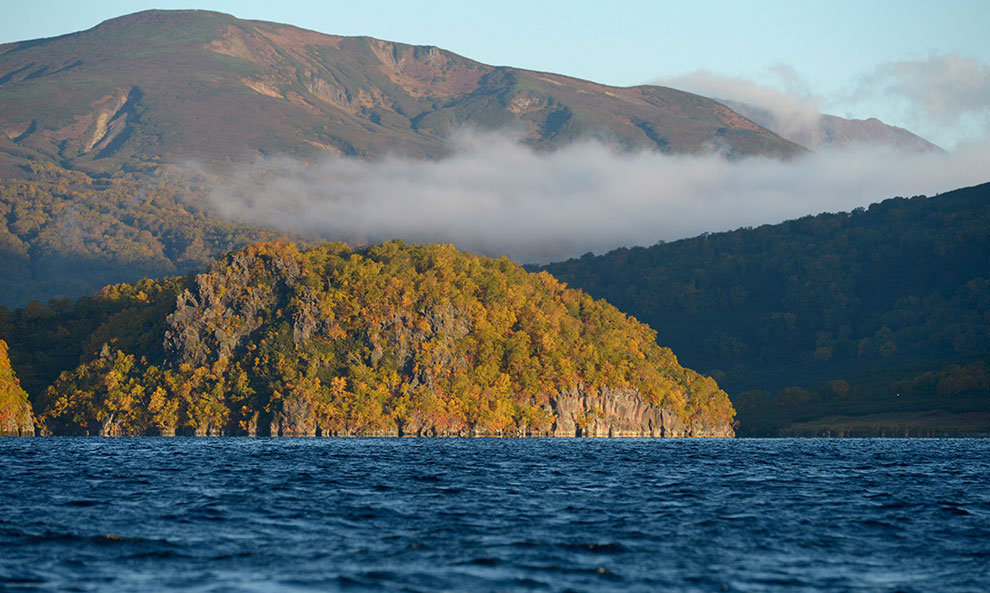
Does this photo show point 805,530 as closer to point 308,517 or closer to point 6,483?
point 308,517

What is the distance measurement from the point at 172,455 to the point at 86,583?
93865mm

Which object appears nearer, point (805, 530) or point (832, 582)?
point (832, 582)

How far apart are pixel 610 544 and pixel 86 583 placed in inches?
966

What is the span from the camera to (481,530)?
197ft

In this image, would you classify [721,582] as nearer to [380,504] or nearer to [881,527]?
[881,527]

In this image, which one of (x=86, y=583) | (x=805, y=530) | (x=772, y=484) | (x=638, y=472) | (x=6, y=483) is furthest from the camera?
(x=638, y=472)

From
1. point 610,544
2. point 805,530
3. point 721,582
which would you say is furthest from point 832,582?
point 805,530

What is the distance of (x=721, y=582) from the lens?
45.5 m

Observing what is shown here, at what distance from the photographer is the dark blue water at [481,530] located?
4569cm

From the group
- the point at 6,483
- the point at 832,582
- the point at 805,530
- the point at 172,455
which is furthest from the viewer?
the point at 172,455

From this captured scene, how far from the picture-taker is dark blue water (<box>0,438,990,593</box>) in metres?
45.7

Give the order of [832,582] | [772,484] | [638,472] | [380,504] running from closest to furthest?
[832,582]
[380,504]
[772,484]
[638,472]

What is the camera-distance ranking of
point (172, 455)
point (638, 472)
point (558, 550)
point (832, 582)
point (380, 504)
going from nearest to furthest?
1. point (832, 582)
2. point (558, 550)
3. point (380, 504)
4. point (638, 472)
5. point (172, 455)

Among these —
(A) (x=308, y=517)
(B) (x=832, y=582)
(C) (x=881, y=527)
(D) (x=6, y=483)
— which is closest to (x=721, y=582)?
(B) (x=832, y=582)
